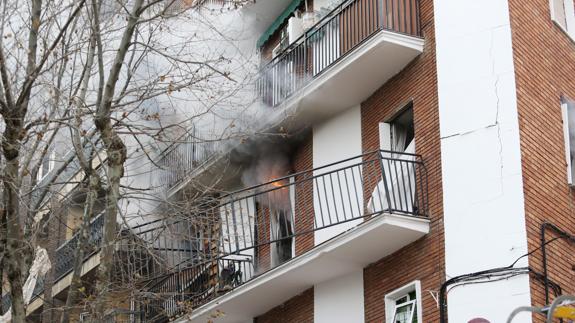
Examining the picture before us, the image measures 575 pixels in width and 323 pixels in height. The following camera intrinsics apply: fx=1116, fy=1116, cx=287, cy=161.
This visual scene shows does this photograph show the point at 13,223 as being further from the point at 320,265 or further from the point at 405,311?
the point at 405,311

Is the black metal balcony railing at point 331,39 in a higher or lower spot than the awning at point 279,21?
lower

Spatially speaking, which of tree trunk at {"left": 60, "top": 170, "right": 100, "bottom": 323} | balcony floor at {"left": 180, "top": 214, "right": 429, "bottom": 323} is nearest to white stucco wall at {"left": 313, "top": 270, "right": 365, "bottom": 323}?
balcony floor at {"left": 180, "top": 214, "right": 429, "bottom": 323}

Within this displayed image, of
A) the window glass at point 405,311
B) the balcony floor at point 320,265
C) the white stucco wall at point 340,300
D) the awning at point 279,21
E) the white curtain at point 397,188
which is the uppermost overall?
the awning at point 279,21

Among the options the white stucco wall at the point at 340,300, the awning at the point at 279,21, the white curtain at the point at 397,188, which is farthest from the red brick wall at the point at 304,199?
the awning at the point at 279,21

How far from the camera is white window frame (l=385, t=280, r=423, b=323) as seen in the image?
14312 mm

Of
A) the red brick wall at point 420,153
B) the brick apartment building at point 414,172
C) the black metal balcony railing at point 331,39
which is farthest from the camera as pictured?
the black metal balcony railing at point 331,39

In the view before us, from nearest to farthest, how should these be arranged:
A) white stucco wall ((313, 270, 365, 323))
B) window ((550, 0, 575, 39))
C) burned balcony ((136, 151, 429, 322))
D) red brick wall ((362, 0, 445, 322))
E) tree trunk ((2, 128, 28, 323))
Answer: tree trunk ((2, 128, 28, 323)), red brick wall ((362, 0, 445, 322)), burned balcony ((136, 151, 429, 322)), white stucco wall ((313, 270, 365, 323)), window ((550, 0, 575, 39))

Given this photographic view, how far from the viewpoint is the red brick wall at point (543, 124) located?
540 inches

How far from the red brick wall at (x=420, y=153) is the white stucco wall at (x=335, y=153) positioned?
333mm

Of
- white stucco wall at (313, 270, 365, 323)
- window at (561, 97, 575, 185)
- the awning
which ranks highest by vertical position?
the awning

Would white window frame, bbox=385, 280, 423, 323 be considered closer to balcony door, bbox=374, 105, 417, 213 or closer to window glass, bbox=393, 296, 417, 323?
window glass, bbox=393, 296, 417, 323

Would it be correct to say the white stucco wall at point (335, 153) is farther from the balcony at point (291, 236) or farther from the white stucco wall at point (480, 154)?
the white stucco wall at point (480, 154)

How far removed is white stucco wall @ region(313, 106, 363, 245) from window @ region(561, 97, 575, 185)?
120 inches

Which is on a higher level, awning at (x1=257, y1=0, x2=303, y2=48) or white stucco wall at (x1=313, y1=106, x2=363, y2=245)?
awning at (x1=257, y1=0, x2=303, y2=48)
